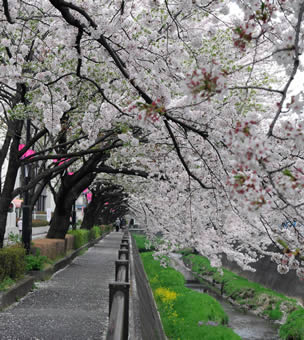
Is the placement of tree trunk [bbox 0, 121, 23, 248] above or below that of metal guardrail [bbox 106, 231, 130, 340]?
above

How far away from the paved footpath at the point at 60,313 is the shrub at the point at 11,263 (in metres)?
0.60

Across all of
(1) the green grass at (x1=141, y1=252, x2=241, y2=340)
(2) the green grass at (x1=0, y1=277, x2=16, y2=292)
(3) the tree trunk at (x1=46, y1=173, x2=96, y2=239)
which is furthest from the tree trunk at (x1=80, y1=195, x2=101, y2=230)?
(2) the green grass at (x1=0, y1=277, x2=16, y2=292)

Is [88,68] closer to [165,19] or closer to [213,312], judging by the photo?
[165,19]

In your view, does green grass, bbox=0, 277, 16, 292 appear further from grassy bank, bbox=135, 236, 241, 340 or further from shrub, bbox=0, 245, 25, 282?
grassy bank, bbox=135, 236, 241, 340

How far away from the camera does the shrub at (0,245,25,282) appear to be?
355 inches

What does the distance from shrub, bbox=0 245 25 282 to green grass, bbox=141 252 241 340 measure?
5.21 m

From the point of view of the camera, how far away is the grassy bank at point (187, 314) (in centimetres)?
1250

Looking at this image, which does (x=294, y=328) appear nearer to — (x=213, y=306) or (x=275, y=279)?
(x=213, y=306)

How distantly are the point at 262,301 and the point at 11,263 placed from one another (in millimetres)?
13456

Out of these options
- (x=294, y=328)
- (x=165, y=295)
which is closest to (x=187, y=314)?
(x=165, y=295)

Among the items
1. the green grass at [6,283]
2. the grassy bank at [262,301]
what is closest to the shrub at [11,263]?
the green grass at [6,283]

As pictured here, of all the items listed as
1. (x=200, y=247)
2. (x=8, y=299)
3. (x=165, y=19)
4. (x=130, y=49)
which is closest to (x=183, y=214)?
(x=200, y=247)

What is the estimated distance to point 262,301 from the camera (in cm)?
1969

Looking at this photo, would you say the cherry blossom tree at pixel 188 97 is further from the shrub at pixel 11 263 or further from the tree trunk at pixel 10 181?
the shrub at pixel 11 263
